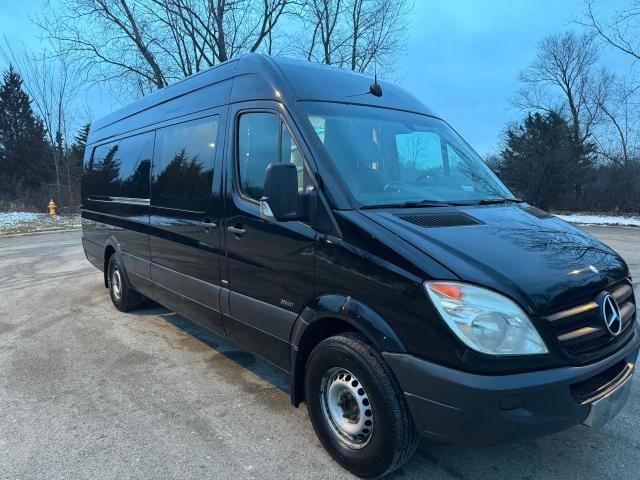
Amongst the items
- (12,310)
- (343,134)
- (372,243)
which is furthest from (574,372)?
(12,310)

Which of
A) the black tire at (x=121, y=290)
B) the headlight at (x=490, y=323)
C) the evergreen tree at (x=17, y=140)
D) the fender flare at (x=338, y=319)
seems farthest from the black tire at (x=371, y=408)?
the evergreen tree at (x=17, y=140)

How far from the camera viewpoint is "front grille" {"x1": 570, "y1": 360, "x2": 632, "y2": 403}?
2414 mm

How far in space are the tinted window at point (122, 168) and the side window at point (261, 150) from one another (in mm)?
2084

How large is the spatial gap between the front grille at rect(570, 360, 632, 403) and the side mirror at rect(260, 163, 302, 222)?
70.3 inches

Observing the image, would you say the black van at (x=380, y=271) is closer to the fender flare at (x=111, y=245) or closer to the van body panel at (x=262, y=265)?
the van body panel at (x=262, y=265)

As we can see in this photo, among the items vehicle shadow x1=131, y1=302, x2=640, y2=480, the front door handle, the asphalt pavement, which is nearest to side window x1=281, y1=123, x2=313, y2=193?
the front door handle

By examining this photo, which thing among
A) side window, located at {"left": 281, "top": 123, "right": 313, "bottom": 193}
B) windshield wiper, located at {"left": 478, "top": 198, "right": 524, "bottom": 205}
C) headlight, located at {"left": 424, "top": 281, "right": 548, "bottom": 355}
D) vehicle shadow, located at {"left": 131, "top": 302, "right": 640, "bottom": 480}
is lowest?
vehicle shadow, located at {"left": 131, "top": 302, "right": 640, "bottom": 480}

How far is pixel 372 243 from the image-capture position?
2.60 m

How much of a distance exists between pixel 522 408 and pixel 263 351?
192cm

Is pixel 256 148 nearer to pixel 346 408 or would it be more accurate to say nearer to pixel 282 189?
pixel 282 189

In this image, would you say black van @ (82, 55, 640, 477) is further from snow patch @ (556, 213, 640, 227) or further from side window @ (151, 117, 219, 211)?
snow patch @ (556, 213, 640, 227)

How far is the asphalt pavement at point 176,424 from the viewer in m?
2.88

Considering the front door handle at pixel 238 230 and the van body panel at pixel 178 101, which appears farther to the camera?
the van body panel at pixel 178 101

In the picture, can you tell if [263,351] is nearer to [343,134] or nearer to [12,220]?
[343,134]
